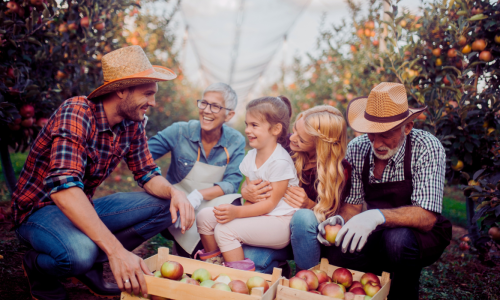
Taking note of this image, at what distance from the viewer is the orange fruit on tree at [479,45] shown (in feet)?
9.75

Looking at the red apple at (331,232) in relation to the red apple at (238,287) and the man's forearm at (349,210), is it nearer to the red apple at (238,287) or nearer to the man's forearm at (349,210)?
the man's forearm at (349,210)

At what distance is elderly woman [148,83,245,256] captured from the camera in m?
2.93

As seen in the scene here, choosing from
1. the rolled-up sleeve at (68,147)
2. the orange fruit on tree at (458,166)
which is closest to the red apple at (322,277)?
the rolled-up sleeve at (68,147)

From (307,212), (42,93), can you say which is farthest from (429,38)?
(42,93)

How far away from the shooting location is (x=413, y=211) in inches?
84.5

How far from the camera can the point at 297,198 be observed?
2.46 m

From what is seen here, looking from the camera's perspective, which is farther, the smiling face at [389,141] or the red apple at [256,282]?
the smiling face at [389,141]

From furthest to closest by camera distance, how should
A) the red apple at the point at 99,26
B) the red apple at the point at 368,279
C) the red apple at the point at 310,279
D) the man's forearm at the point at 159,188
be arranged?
the red apple at the point at 99,26
the man's forearm at the point at 159,188
the red apple at the point at 368,279
the red apple at the point at 310,279

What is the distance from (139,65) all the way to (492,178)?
244 centimetres

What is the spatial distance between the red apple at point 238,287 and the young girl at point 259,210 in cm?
43

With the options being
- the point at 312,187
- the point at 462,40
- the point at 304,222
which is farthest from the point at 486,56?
the point at 304,222

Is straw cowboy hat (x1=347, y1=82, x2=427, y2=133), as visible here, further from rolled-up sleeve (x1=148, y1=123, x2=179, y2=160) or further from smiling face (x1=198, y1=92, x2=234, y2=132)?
rolled-up sleeve (x1=148, y1=123, x2=179, y2=160)

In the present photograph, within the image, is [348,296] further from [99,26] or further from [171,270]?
[99,26]

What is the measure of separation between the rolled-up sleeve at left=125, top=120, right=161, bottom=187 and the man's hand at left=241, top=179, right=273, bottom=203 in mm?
→ 618
